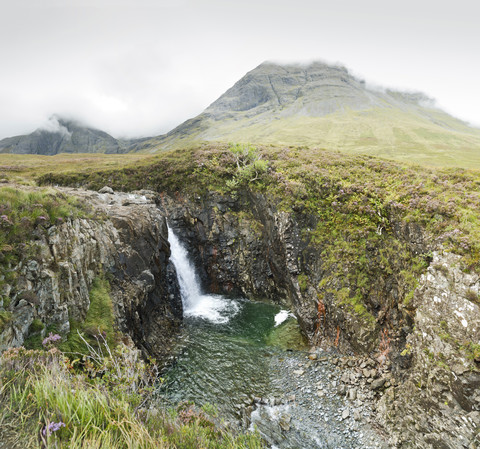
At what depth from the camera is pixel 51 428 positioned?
161 inches

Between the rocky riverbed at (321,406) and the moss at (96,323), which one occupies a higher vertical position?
the moss at (96,323)

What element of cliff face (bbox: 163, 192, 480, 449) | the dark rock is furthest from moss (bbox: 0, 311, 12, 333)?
the dark rock

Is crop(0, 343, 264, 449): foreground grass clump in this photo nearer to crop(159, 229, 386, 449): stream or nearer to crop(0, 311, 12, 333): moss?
crop(159, 229, 386, 449): stream

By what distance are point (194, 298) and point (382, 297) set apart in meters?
21.7

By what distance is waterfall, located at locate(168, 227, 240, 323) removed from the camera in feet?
94.7

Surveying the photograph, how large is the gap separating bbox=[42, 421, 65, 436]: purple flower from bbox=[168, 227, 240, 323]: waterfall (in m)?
24.1

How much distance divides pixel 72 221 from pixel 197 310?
58.5 ft

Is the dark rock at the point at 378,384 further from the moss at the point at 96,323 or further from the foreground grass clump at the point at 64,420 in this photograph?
the moss at the point at 96,323

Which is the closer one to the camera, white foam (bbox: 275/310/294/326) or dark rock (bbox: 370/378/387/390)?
dark rock (bbox: 370/378/387/390)

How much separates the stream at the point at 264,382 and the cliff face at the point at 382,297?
2254 mm

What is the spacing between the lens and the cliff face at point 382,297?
1230 centimetres

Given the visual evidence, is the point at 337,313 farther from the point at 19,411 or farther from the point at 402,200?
the point at 19,411

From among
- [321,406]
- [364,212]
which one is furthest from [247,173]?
[321,406]

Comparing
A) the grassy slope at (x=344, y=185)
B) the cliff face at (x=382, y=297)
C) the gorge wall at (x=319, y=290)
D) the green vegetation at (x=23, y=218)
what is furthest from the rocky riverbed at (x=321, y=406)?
the green vegetation at (x=23, y=218)
